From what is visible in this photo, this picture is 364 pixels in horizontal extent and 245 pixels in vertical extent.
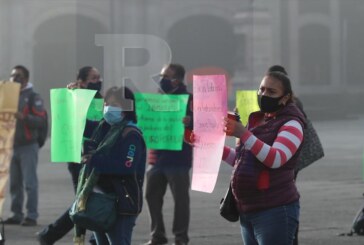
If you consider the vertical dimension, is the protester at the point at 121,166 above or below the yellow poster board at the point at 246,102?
below

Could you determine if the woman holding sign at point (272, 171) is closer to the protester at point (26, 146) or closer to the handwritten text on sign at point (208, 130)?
the handwritten text on sign at point (208, 130)

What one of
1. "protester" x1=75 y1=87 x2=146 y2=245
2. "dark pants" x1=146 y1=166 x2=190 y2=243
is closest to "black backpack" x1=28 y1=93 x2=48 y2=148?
"dark pants" x1=146 y1=166 x2=190 y2=243

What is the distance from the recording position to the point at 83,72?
837cm

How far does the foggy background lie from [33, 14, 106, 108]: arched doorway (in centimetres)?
1

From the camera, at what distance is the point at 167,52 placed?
7879mm

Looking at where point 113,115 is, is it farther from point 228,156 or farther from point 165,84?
point 165,84

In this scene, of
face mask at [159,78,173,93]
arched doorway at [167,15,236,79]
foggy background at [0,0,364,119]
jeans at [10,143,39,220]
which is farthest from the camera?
jeans at [10,143,39,220]

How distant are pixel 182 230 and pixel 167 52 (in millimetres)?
2355

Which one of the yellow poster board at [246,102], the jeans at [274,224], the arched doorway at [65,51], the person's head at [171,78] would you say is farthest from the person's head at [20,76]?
the jeans at [274,224]

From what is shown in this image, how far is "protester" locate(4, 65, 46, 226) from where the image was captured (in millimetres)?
11297

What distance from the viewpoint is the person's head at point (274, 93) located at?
5.72 metres

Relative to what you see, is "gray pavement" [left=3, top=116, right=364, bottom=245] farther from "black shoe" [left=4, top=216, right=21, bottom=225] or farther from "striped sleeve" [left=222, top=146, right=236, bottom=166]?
"striped sleeve" [left=222, top=146, right=236, bottom=166]

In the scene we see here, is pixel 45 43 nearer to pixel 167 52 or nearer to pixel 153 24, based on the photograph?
pixel 153 24

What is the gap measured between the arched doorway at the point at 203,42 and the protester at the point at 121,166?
5.30ft
